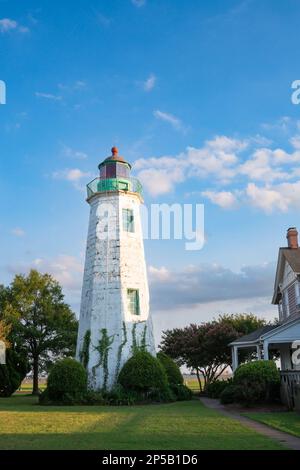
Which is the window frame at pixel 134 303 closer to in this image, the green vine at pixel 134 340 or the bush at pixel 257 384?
the green vine at pixel 134 340

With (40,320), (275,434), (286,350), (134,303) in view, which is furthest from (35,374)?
(275,434)

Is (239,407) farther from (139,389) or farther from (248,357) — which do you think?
(248,357)

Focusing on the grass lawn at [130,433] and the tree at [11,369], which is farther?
the tree at [11,369]

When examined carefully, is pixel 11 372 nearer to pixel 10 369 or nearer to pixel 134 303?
pixel 10 369

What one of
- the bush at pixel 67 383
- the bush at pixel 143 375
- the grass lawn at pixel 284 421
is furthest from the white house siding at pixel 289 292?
the bush at pixel 67 383

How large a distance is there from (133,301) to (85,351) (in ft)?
11.8

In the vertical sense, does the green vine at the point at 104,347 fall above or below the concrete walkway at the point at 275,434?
above

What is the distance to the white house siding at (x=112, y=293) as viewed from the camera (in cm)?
2414

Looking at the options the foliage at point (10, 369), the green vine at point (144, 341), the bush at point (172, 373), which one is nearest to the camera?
the green vine at point (144, 341)

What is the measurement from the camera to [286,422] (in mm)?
12789

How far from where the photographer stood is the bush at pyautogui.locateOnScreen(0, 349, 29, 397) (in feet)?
101

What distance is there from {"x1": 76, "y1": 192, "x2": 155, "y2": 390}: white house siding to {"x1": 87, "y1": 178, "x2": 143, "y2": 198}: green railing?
1.12 ft

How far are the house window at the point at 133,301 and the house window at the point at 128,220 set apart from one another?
344 cm
